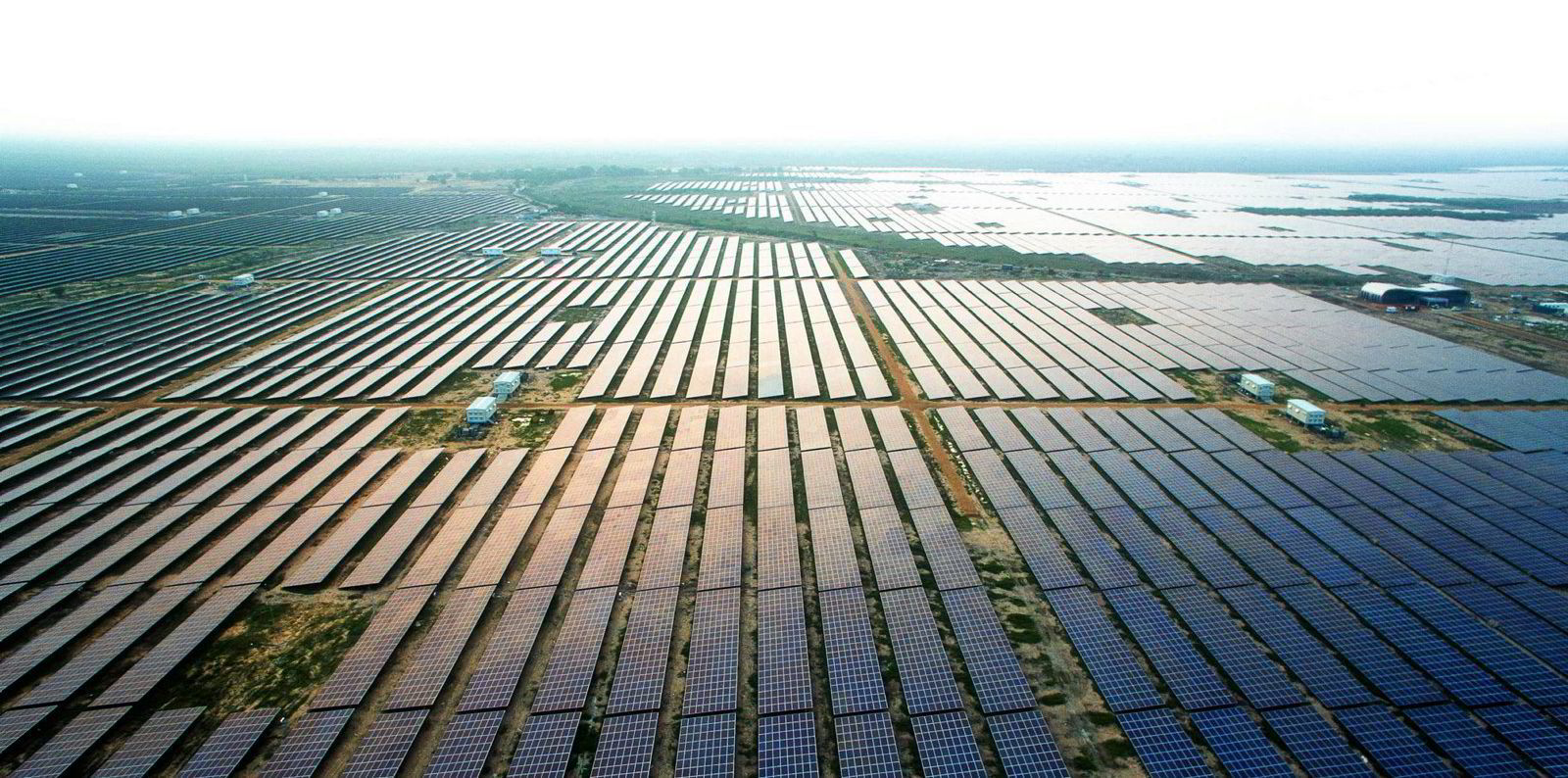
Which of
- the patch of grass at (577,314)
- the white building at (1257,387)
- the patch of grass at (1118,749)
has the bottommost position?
the patch of grass at (1118,749)

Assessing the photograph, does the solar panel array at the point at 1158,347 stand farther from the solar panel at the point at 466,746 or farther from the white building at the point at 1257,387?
the solar panel at the point at 466,746

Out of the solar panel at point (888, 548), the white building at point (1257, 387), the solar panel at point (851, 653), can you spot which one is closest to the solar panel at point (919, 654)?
the solar panel at point (888, 548)

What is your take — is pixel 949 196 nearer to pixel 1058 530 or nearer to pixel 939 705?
pixel 1058 530

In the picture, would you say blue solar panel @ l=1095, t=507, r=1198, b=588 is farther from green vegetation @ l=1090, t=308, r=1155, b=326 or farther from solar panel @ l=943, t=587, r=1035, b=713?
green vegetation @ l=1090, t=308, r=1155, b=326

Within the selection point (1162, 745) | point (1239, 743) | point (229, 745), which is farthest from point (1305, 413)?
point (229, 745)

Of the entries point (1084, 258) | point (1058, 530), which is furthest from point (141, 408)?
point (1084, 258)

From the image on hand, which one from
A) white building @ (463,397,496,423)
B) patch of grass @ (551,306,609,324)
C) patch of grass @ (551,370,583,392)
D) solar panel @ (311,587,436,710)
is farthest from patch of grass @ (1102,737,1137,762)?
patch of grass @ (551,306,609,324)
